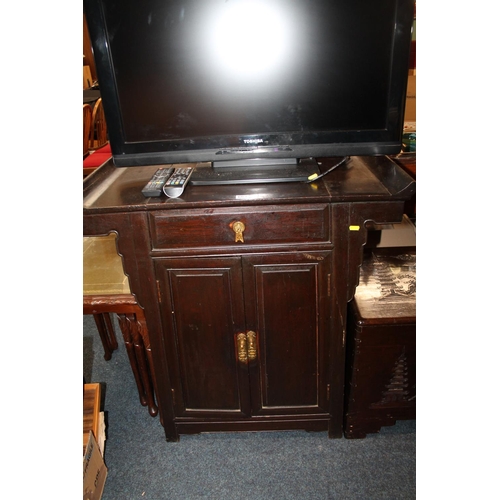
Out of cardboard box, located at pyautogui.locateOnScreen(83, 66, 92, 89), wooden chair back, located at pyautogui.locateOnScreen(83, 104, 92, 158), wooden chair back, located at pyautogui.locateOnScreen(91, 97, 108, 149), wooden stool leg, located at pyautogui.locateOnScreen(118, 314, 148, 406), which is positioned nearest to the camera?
wooden stool leg, located at pyautogui.locateOnScreen(118, 314, 148, 406)

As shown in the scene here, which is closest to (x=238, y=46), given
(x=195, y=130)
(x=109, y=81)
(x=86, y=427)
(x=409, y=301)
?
(x=195, y=130)

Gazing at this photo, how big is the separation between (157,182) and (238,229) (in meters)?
0.26

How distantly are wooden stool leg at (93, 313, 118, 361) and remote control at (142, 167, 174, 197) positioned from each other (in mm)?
823

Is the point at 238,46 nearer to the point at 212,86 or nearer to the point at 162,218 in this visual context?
the point at 212,86

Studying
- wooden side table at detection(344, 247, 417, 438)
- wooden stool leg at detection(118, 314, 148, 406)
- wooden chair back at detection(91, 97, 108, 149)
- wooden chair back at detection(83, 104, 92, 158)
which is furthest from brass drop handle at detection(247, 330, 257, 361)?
wooden chair back at detection(91, 97, 108, 149)

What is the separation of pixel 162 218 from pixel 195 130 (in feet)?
0.89

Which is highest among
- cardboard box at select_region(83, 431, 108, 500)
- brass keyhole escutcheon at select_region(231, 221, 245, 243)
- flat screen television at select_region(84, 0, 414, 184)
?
flat screen television at select_region(84, 0, 414, 184)

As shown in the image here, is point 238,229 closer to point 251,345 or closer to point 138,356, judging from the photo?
point 251,345

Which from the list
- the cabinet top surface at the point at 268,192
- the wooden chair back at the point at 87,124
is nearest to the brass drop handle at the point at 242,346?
the cabinet top surface at the point at 268,192

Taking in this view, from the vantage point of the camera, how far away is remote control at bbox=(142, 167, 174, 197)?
1137 mm

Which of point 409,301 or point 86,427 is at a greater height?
point 409,301

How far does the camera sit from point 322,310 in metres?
1.26

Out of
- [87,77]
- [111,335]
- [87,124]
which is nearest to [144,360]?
[111,335]

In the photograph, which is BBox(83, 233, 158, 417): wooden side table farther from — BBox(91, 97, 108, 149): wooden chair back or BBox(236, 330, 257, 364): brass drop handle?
BBox(91, 97, 108, 149): wooden chair back
